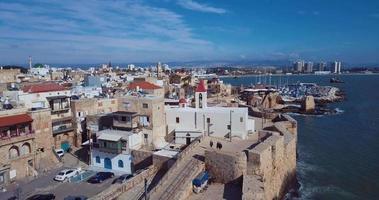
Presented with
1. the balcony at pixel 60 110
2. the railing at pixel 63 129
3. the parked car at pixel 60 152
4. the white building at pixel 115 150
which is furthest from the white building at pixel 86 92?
the white building at pixel 115 150

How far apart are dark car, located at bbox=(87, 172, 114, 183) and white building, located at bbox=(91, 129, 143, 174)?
3.85 ft

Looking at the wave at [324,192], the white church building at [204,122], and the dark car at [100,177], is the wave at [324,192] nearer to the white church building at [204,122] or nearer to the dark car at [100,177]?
the white church building at [204,122]

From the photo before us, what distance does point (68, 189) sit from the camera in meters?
25.7

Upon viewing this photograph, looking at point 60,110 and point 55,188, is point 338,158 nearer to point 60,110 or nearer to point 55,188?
point 55,188

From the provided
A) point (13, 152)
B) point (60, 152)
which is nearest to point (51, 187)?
point (13, 152)

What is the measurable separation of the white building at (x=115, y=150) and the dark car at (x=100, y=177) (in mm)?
1172

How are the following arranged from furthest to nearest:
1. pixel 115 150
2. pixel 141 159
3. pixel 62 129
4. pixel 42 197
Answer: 1. pixel 62 129
2. pixel 115 150
3. pixel 141 159
4. pixel 42 197

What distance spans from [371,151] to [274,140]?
22.2 m

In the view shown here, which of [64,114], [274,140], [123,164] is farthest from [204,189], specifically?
[64,114]

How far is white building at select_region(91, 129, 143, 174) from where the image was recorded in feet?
95.8

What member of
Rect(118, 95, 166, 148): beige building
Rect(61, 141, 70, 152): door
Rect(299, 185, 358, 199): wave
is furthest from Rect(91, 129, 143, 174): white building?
Rect(299, 185, 358, 199): wave

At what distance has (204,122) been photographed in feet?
111

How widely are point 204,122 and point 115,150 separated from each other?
8.93 metres

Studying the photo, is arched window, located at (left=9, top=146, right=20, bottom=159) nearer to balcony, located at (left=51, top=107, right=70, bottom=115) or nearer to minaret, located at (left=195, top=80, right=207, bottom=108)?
balcony, located at (left=51, top=107, right=70, bottom=115)
